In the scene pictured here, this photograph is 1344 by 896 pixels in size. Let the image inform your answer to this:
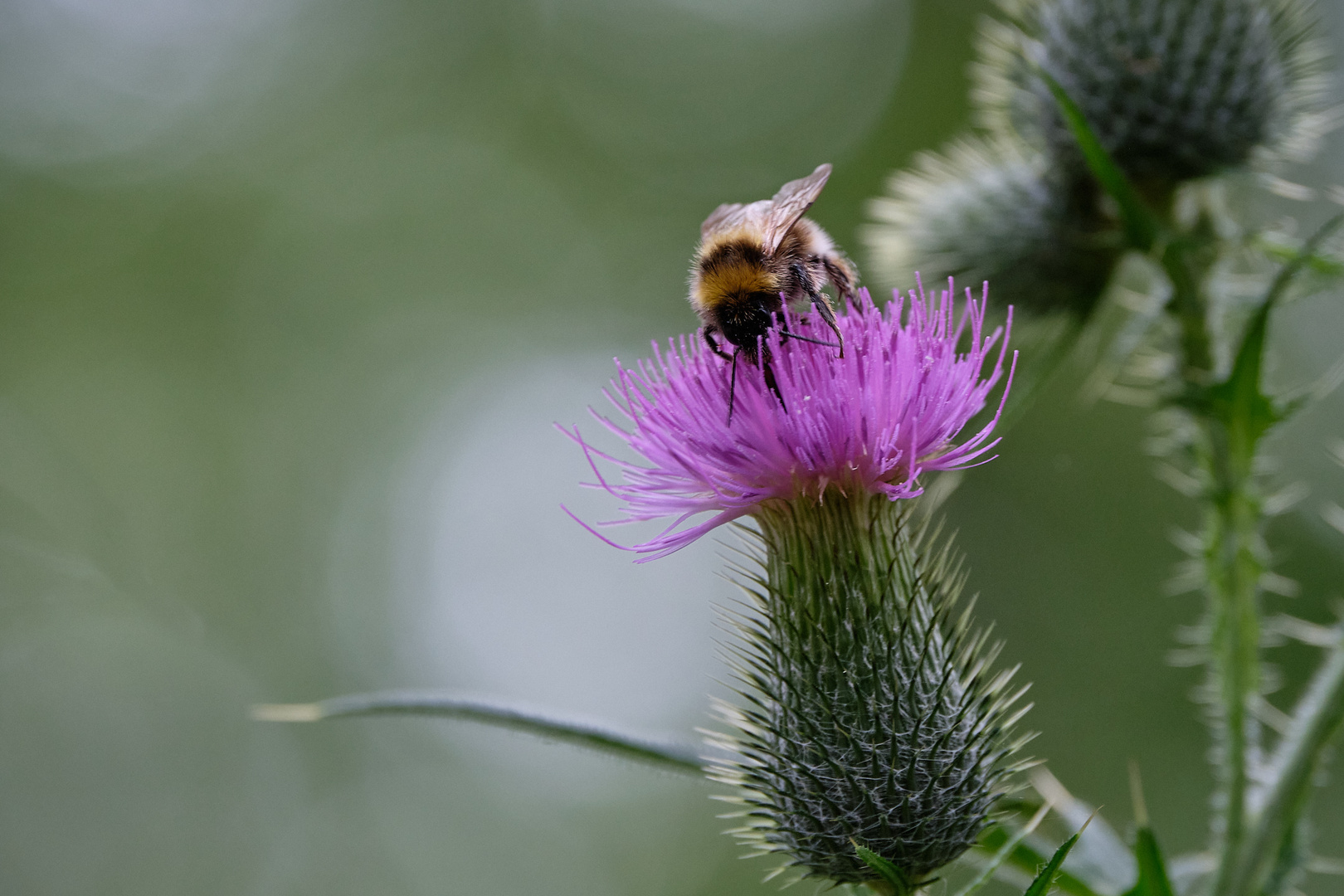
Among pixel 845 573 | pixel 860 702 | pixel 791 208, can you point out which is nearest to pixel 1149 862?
pixel 860 702

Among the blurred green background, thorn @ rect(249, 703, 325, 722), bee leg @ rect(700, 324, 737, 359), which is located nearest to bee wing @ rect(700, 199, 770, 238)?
bee leg @ rect(700, 324, 737, 359)

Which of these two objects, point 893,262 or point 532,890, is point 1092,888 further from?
point 532,890

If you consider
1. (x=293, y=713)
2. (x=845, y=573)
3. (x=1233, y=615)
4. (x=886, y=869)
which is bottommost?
(x=886, y=869)

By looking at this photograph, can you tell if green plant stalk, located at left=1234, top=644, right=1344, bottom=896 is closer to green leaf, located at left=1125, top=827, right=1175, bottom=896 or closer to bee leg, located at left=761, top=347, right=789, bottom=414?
green leaf, located at left=1125, top=827, right=1175, bottom=896

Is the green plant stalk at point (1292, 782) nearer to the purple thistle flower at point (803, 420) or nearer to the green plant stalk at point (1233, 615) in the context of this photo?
the green plant stalk at point (1233, 615)

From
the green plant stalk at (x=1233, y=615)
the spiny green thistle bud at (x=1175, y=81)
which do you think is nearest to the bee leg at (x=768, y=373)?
the green plant stalk at (x=1233, y=615)

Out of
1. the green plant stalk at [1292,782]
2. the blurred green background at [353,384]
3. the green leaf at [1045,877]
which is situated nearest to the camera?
the green leaf at [1045,877]

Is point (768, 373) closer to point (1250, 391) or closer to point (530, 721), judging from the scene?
point (530, 721)

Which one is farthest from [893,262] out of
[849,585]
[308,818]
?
[308,818]
